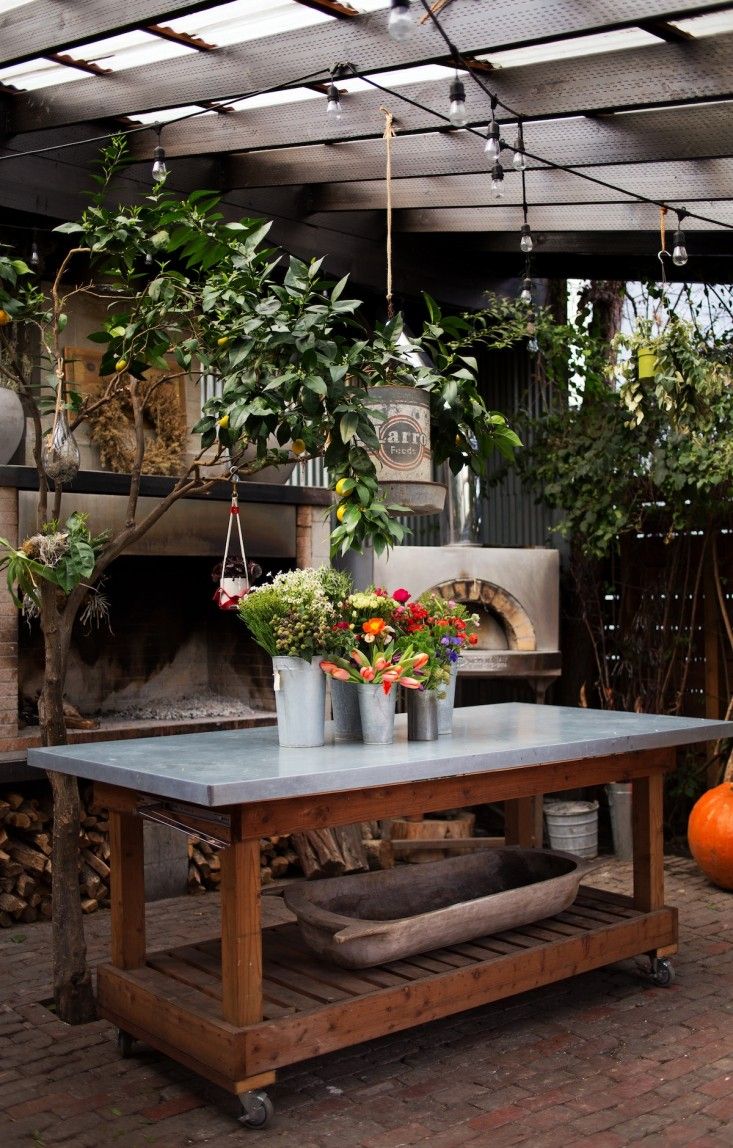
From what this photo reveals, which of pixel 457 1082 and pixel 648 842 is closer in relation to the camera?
pixel 457 1082

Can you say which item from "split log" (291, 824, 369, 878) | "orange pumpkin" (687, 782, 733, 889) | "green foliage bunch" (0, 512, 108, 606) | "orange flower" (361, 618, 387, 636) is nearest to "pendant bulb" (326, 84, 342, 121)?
"green foliage bunch" (0, 512, 108, 606)

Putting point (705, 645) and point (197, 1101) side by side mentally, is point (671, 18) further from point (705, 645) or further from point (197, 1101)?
point (705, 645)

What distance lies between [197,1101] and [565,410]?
205 inches

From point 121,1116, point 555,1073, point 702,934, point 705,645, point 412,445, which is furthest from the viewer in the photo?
point 705,645

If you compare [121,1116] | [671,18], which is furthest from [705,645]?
[121,1116]

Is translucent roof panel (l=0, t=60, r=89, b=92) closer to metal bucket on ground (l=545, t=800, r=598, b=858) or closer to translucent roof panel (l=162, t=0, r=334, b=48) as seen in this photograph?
translucent roof panel (l=162, t=0, r=334, b=48)

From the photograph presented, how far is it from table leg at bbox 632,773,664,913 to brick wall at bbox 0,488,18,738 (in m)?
3.10

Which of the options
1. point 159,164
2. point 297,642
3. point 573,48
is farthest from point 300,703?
point 573,48

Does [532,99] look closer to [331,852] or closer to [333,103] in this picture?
[333,103]

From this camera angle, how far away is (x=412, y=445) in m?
4.32

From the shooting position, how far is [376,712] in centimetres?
428

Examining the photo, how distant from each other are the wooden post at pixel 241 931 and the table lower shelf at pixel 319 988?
0.07 metres

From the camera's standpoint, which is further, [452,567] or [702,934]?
[452,567]

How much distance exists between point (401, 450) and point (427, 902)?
1925 millimetres
